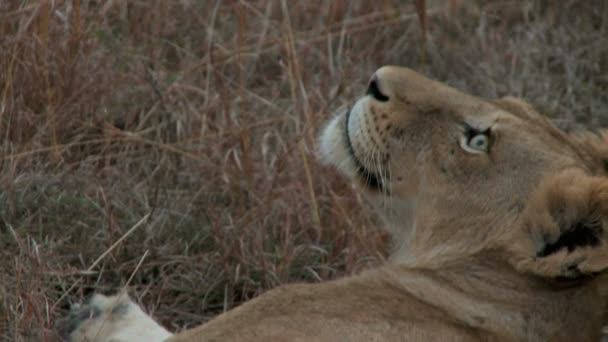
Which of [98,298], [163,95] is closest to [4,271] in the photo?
[98,298]

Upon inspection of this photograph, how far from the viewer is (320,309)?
11.4ft

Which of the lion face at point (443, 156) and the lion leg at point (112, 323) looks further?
the lion leg at point (112, 323)

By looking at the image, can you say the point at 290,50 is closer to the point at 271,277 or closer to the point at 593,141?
the point at 271,277

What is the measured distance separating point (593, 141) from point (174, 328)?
51.5 inches

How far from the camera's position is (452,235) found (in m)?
3.69

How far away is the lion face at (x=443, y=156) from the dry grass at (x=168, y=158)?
0.68m

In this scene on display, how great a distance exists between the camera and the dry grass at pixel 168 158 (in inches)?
167

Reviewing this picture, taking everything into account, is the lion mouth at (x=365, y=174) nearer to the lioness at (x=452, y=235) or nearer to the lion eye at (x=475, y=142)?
the lioness at (x=452, y=235)

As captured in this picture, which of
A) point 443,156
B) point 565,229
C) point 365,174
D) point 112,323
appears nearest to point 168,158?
point 112,323

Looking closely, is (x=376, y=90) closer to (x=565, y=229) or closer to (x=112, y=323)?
(x=565, y=229)

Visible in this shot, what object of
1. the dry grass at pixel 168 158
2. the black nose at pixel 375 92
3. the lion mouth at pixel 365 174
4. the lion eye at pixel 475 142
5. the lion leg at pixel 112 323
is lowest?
the lion leg at pixel 112 323

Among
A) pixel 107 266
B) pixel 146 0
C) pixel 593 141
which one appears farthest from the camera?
pixel 146 0

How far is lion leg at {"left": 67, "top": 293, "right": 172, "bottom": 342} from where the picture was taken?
13.0ft

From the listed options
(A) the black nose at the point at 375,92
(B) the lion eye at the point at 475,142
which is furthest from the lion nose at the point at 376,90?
(B) the lion eye at the point at 475,142
